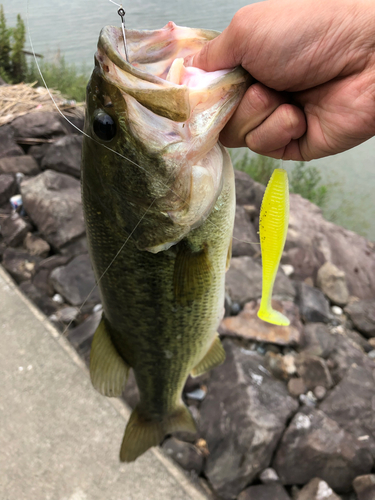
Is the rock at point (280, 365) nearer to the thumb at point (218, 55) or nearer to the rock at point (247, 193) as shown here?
the rock at point (247, 193)

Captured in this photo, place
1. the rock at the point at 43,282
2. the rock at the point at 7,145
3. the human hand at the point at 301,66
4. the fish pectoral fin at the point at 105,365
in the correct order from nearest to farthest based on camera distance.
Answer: the human hand at the point at 301,66
the fish pectoral fin at the point at 105,365
the rock at the point at 43,282
the rock at the point at 7,145

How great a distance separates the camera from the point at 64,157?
13.7 feet

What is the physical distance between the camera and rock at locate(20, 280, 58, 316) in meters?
3.01

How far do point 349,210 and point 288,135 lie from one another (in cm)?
536

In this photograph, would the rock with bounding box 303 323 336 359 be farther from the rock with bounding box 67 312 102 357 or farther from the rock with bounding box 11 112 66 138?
the rock with bounding box 11 112 66 138

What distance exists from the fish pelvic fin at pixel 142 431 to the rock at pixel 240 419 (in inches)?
20.5

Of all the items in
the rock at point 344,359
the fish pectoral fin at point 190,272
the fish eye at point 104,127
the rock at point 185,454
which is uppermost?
the fish eye at point 104,127

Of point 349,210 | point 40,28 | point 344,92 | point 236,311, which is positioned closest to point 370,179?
point 349,210

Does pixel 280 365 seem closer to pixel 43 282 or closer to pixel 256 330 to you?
pixel 256 330

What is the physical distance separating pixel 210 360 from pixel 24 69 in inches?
269

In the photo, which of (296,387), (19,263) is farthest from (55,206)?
(296,387)

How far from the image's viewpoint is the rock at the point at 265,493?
79.0 inches

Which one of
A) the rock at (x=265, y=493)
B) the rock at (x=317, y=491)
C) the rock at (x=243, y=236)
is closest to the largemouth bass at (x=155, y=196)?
the rock at (x=265, y=493)

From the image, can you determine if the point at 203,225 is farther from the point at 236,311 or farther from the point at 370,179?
the point at 370,179
